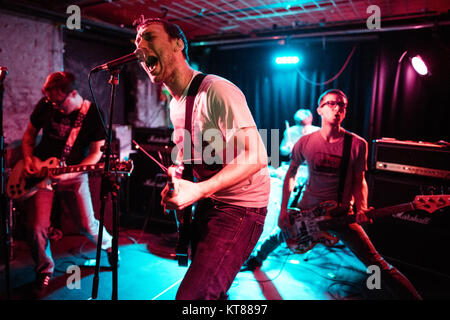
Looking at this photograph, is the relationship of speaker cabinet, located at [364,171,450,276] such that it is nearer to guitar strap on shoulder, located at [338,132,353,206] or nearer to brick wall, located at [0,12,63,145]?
guitar strap on shoulder, located at [338,132,353,206]

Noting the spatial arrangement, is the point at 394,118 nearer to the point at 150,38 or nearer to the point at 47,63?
the point at 150,38

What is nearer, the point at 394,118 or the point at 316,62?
the point at 394,118

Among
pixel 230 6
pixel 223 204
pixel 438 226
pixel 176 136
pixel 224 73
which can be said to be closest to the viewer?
pixel 223 204

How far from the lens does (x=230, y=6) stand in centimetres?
483

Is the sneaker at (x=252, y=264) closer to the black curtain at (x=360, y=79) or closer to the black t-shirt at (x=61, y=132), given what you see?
the black t-shirt at (x=61, y=132)

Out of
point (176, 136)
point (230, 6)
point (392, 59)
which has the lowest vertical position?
point (176, 136)

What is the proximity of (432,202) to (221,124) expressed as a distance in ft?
6.97

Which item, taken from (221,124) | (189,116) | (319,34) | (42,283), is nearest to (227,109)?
(221,124)

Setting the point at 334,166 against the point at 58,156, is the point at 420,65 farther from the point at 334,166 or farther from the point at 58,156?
the point at 58,156

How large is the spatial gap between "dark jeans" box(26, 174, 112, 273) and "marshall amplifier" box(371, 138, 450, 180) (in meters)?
3.32

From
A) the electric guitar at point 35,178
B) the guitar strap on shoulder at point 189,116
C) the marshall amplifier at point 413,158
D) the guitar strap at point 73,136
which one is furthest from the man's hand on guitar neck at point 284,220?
the guitar strap at point 73,136

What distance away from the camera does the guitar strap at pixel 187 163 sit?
5.61ft

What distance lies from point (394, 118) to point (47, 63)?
5783 millimetres
